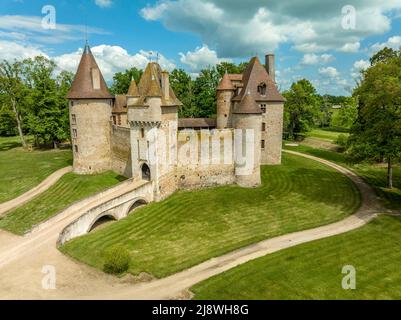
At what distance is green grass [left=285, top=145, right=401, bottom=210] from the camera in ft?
97.4

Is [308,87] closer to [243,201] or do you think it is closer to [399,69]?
[399,69]

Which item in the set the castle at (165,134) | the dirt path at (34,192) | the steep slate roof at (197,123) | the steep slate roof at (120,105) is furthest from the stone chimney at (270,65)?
the dirt path at (34,192)

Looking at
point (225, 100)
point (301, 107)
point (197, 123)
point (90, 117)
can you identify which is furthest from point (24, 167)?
point (301, 107)

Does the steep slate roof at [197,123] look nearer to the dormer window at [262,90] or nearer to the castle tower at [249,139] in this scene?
the dormer window at [262,90]

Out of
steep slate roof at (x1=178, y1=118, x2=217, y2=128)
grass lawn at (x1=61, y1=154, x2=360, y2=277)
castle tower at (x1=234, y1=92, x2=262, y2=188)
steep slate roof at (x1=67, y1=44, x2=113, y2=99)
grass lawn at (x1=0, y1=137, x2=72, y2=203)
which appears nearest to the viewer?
grass lawn at (x1=61, y1=154, x2=360, y2=277)

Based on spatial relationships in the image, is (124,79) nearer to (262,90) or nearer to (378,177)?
(262,90)

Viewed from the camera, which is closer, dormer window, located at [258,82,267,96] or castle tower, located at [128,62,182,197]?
castle tower, located at [128,62,182,197]

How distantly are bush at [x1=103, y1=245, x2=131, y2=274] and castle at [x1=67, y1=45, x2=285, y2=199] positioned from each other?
11056mm

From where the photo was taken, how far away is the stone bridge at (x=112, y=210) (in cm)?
2273

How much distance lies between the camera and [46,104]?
5009 centimetres

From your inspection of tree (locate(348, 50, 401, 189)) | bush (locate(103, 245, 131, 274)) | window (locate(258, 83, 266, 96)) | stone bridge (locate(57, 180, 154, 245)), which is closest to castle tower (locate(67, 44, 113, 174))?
stone bridge (locate(57, 180, 154, 245))

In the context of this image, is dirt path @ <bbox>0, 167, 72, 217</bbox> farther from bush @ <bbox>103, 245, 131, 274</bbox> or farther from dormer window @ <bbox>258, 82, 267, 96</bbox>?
dormer window @ <bbox>258, 82, 267, 96</bbox>
